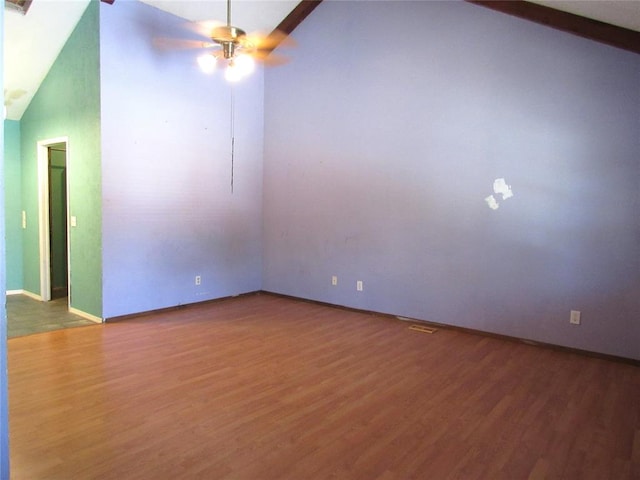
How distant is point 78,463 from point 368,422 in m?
1.58

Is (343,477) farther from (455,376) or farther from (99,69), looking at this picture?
(99,69)

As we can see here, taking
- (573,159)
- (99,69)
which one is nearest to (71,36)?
(99,69)

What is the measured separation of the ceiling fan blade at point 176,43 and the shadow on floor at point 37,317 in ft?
10.5

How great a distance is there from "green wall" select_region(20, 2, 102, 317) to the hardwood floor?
0.75m

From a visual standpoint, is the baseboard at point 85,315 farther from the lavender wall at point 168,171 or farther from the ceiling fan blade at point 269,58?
the ceiling fan blade at point 269,58

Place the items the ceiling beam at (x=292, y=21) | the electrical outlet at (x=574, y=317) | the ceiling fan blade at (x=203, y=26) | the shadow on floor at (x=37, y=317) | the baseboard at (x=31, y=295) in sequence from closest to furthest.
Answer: the electrical outlet at (x=574, y=317) → the shadow on floor at (x=37, y=317) → the ceiling fan blade at (x=203, y=26) → the ceiling beam at (x=292, y=21) → the baseboard at (x=31, y=295)

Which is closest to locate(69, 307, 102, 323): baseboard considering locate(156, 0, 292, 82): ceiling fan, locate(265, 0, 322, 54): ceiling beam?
locate(156, 0, 292, 82): ceiling fan

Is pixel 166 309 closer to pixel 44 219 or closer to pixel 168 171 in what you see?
pixel 168 171

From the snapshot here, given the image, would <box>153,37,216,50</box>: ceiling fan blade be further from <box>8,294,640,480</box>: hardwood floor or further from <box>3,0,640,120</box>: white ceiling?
<box>8,294,640,480</box>: hardwood floor

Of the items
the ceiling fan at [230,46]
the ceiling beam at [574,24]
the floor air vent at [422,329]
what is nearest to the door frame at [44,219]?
the ceiling fan at [230,46]

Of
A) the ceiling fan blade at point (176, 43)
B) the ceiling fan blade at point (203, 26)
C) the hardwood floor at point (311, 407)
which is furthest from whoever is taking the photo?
the ceiling fan blade at point (203, 26)

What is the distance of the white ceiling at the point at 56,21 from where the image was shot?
365cm

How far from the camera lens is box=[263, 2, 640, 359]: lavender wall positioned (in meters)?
3.80

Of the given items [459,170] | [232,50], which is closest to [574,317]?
[459,170]
